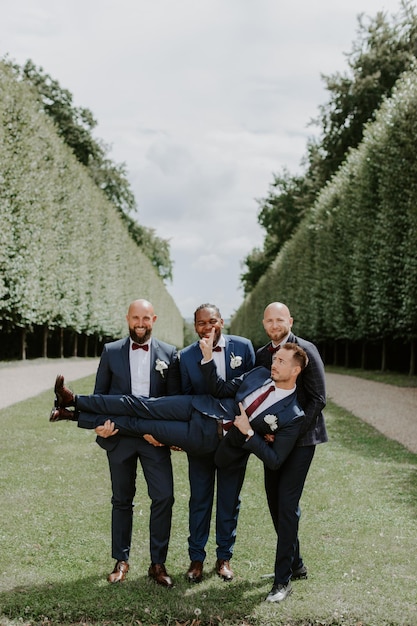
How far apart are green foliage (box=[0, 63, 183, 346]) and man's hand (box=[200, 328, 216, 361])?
52.5 feet

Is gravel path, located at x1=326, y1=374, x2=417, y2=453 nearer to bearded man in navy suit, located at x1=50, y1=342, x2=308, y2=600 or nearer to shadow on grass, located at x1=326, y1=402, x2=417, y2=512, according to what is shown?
shadow on grass, located at x1=326, y1=402, x2=417, y2=512

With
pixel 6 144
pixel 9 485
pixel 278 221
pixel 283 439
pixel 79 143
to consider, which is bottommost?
pixel 9 485

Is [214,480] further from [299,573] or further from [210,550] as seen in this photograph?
[210,550]

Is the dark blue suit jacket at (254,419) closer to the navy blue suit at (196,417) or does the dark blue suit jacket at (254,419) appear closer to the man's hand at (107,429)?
the navy blue suit at (196,417)

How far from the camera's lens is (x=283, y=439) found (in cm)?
452

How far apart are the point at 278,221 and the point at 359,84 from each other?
1552cm

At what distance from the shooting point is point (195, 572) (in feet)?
16.4

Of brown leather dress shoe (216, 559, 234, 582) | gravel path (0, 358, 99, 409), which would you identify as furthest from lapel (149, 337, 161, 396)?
gravel path (0, 358, 99, 409)

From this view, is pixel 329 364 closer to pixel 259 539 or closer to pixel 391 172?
pixel 391 172

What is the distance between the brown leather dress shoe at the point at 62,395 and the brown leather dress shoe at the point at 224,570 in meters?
1.70

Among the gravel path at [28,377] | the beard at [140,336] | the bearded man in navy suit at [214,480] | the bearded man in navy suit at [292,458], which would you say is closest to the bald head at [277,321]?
the bearded man in navy suit at [292,458]

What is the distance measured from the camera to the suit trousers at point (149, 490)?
16.1 feet

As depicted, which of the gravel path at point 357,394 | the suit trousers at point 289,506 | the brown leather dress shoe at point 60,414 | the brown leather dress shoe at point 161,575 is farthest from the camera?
the gravel path at point 357,394

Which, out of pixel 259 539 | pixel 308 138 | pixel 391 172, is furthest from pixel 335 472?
pixel 308 138
